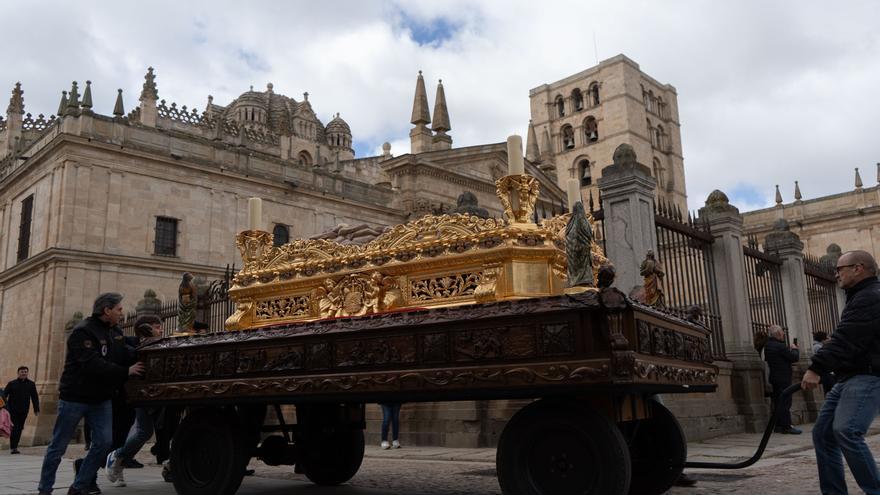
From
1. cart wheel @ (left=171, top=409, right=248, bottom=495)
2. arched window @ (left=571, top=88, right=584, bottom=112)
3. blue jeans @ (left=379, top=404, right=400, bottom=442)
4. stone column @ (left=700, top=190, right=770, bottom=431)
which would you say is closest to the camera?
cart wheel @ (left=171, top=409, right=248, bottom=495)

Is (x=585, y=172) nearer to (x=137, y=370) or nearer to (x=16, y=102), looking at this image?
(x=16, y=102)

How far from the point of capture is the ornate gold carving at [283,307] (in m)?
5.22

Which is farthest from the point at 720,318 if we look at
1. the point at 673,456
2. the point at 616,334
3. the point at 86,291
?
the point at 86,291

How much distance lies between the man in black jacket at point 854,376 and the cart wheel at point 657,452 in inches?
33.3

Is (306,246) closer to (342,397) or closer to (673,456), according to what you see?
(342,397)

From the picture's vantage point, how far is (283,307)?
535cm

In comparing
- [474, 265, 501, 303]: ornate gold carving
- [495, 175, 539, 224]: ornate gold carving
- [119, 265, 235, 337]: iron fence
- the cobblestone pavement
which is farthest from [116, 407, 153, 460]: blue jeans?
[495, 175, 539, 224]: ornate gold carving

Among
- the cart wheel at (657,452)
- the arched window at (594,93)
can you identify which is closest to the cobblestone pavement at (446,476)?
the cart wheel at (657,452)

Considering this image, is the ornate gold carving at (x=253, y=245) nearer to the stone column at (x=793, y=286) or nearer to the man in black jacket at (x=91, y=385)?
the man in black jacket at (x=91, y=385)

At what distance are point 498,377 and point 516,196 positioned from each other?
1.40 metres

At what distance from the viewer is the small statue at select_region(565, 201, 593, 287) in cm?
393

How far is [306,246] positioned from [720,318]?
7.48 m

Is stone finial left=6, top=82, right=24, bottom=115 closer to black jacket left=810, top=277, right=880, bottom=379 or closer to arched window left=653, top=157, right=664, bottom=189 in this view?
black jacket left=810, top=277, right=880, bottom=379

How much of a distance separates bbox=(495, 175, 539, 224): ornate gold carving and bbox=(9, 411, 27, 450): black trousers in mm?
14014
